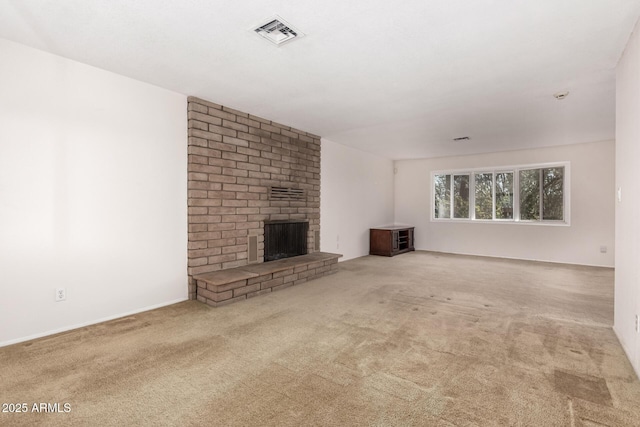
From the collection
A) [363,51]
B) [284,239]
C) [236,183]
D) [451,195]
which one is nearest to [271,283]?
[284,239]

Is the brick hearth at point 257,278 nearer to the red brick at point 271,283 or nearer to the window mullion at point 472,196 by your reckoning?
the red brick at point 271,283

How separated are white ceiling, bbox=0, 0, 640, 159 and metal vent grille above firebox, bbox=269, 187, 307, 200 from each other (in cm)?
111

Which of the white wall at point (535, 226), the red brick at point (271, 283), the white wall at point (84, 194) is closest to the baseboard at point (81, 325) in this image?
the white wall at point (84, 194)

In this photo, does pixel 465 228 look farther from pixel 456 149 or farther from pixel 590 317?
pixel 590 317

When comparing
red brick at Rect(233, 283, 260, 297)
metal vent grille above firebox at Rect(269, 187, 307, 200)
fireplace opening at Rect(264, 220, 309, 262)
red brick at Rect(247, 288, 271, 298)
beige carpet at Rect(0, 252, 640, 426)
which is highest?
metal vent grille above firebox at Rect(269, 187, 307, 200)

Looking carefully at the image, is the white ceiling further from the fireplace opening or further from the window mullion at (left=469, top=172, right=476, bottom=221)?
the window mullion at (left=469, top=172, right=476, bottom=221)

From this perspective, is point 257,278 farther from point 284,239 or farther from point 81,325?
point 81,325

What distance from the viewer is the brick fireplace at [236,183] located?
12.0ft

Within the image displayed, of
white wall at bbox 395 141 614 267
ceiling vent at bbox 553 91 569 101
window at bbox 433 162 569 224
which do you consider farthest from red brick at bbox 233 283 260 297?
window at bbox 433 162 569 224

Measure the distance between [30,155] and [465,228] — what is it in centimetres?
738

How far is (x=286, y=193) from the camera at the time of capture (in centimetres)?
485

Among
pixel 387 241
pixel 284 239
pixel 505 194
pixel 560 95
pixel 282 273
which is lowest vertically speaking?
pixel 282 273

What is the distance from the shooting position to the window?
6.23m

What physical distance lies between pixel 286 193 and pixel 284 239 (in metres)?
0.71
